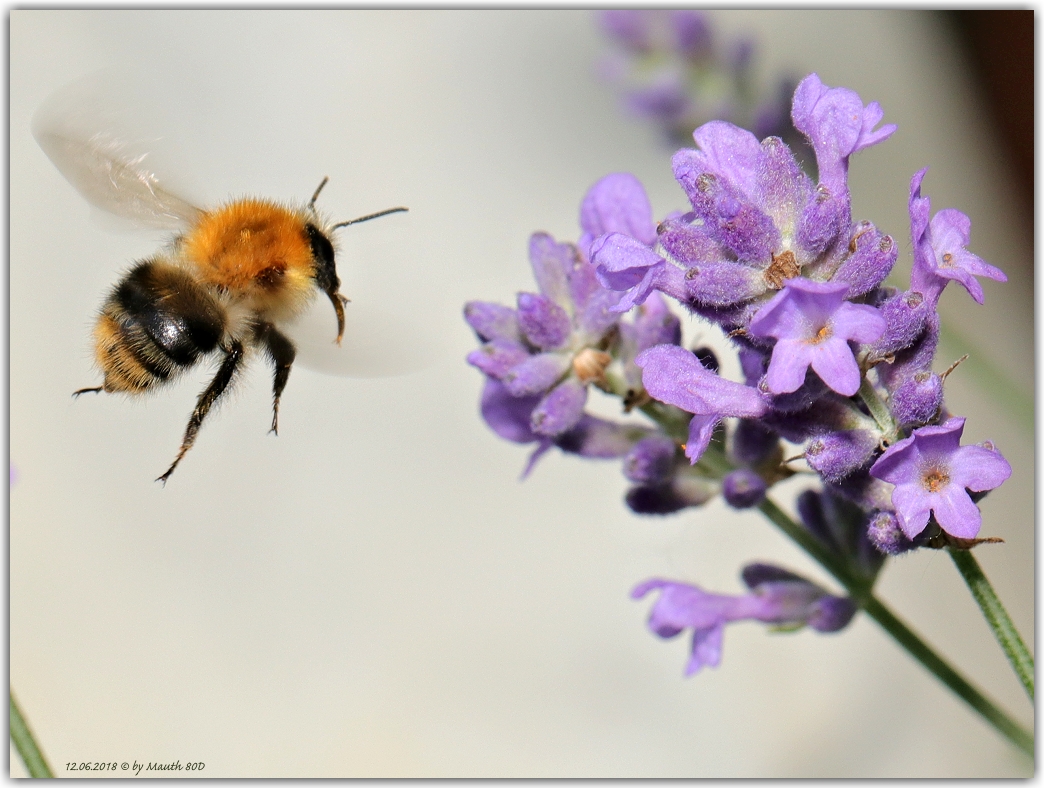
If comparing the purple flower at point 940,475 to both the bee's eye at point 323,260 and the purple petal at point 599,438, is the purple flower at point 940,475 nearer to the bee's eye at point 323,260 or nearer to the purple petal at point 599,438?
the purple petal at point 599,438

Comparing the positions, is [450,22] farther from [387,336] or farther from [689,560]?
[387,336]

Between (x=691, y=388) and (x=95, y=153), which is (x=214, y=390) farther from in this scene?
(x=691, y=388)

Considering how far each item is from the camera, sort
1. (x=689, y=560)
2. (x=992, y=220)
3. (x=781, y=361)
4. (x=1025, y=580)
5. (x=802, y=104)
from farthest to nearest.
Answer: (x=992, y=220)
(x=689, y=560)
(x=1025, y=580)
(x=802, y=104)
(x=781, y=361)

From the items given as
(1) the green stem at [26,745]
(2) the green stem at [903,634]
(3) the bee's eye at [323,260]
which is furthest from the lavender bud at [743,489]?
(1) the green stem at [26,745]

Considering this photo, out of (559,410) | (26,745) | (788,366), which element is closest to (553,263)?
(559,410)

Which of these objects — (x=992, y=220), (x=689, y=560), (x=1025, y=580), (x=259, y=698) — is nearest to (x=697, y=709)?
(x=689, y=560)
